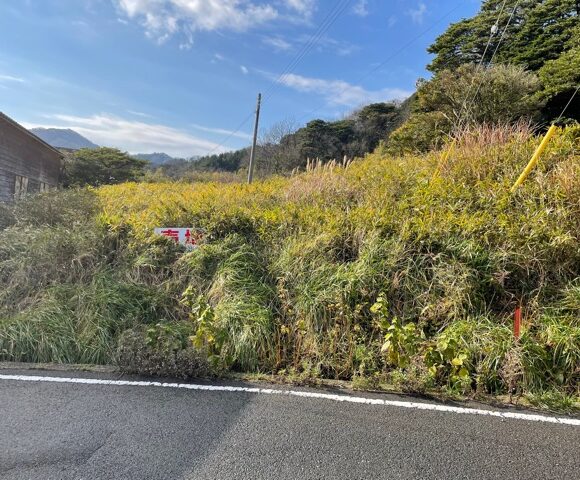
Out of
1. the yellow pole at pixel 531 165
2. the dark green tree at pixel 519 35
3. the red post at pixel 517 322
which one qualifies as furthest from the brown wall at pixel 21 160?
the dark green tree at pixel 519 35

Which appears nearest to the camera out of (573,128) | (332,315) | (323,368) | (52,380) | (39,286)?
(52,380)

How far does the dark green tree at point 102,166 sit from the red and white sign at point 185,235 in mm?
21701

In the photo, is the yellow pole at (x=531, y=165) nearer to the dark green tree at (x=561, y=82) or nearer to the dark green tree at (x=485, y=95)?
the dark green tree at (x=485, y=95)

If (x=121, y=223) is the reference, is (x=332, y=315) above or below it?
below

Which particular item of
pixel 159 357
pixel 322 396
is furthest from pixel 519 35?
pixel 159 357

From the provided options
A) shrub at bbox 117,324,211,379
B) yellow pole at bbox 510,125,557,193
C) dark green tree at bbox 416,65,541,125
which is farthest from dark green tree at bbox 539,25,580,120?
shrub at bbox 117,324,211,379

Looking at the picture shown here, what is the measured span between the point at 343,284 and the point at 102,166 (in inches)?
1078

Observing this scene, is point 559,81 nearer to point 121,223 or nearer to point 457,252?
point 457,252

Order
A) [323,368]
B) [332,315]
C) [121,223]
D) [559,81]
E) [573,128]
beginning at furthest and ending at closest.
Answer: [559,81] < [573,128] < [121,223] < [332,315] < [323,368]

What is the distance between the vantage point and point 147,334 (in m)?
3.76

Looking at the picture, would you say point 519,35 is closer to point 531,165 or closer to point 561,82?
point 561,82

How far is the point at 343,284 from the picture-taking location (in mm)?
4223

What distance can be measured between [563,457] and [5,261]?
251 inches

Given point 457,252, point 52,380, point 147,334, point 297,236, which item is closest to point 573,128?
point 457,252
